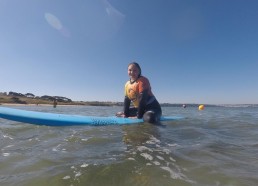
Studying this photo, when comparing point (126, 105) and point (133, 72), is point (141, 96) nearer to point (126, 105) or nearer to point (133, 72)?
point (133, 72)

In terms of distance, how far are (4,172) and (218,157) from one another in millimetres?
3130

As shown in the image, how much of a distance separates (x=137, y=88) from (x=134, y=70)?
25.9 inches

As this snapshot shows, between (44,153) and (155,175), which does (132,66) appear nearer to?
(44,153)

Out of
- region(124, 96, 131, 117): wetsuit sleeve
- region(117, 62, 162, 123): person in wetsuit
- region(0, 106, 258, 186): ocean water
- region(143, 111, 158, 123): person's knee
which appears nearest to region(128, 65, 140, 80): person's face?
region(117, 62, 162, 123): person in wetsuit

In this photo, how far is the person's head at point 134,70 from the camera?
8.07 meters

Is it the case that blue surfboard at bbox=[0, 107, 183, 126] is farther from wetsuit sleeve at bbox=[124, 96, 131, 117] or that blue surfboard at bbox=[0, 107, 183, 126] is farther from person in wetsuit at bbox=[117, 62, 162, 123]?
wetsuit sleeve at bbox=[124, 96, 131, 117]

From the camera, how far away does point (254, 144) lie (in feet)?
15.8

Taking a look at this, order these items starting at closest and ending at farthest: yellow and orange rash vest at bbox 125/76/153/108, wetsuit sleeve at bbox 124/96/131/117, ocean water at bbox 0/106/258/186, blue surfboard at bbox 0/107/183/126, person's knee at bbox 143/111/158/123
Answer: ocean water at bbox 0/106/258/186, blue surfboard at bbox 0/107/183/126, person's knee at bbox 143/111/158/123, yellow and orange rash vest at bbox 125/76/153/108, wetsuit sleeve at bbox 124/96/131/117

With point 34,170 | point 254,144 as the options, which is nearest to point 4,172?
point 34,170

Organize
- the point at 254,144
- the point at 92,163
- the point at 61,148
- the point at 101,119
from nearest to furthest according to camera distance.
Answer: the point at 92,163 < the point at 61,148 < the point at 254,144 < the point at 101,119

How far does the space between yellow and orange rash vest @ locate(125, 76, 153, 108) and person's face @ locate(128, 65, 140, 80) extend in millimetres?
187

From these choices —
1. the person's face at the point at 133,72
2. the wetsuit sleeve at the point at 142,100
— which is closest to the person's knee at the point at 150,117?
the wetsuit sleeve at the point at 142,100

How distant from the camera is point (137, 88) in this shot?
815 cm

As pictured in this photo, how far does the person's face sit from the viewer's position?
26.5 ft
